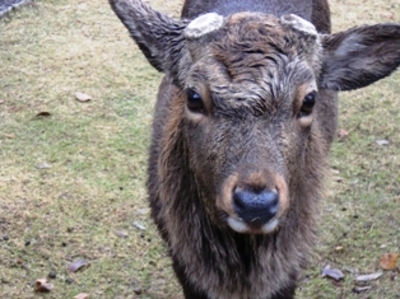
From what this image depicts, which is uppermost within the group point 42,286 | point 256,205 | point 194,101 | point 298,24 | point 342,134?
point 298,24

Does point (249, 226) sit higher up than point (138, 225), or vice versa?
point (249, 226)

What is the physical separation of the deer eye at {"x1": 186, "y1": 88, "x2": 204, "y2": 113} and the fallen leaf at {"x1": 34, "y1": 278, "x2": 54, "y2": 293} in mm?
2739

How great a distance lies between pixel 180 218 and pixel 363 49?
1585 mm

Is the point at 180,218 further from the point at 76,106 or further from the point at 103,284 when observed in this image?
the point at 76,106

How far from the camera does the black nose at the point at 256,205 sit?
14.1ft

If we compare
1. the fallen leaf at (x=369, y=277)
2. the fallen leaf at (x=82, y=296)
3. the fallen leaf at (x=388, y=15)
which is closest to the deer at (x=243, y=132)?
the fallen leaf at (x=82, y=296)

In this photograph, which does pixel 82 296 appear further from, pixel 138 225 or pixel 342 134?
pixel 342 134

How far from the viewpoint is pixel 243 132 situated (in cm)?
452

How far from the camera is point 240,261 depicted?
210 inches

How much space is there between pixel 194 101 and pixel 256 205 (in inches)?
31.8

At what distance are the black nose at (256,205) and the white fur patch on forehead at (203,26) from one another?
1031mm

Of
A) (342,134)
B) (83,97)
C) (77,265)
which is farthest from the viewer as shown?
(83,97)

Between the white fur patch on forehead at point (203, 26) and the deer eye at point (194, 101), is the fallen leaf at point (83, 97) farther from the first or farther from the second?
the deer eye at point (194, 101)

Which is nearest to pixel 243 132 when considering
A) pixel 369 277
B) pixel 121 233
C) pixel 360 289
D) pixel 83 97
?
pixel 360 289
